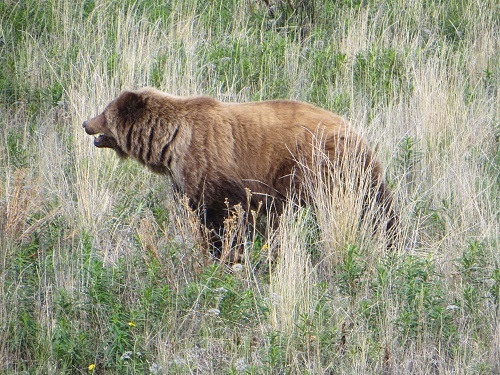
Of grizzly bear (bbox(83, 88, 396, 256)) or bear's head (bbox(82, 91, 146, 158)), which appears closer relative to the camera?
grizzly bear (bbox(83, 88, 396, 256))

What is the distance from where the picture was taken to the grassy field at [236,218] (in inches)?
198

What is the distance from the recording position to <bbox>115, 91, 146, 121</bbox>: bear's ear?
22.3 feet

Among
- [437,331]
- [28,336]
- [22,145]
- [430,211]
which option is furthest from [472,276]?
[22,145]

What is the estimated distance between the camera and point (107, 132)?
698 centimetres

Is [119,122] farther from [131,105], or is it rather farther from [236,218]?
[236,218]

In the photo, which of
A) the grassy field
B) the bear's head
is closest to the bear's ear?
the bear's head

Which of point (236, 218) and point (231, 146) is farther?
point (231, 146)

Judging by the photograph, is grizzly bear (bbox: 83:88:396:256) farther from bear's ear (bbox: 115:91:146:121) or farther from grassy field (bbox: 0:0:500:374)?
grassy field (bbox: 0:0:500:374)

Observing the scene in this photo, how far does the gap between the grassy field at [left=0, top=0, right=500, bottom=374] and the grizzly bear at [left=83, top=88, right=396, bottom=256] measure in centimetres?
29

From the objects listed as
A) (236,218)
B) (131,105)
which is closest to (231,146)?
(236,218)

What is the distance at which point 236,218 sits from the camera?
249 inches

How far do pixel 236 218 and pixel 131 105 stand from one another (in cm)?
137

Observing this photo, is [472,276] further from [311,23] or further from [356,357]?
[311,23]

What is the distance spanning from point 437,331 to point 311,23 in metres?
6.42
